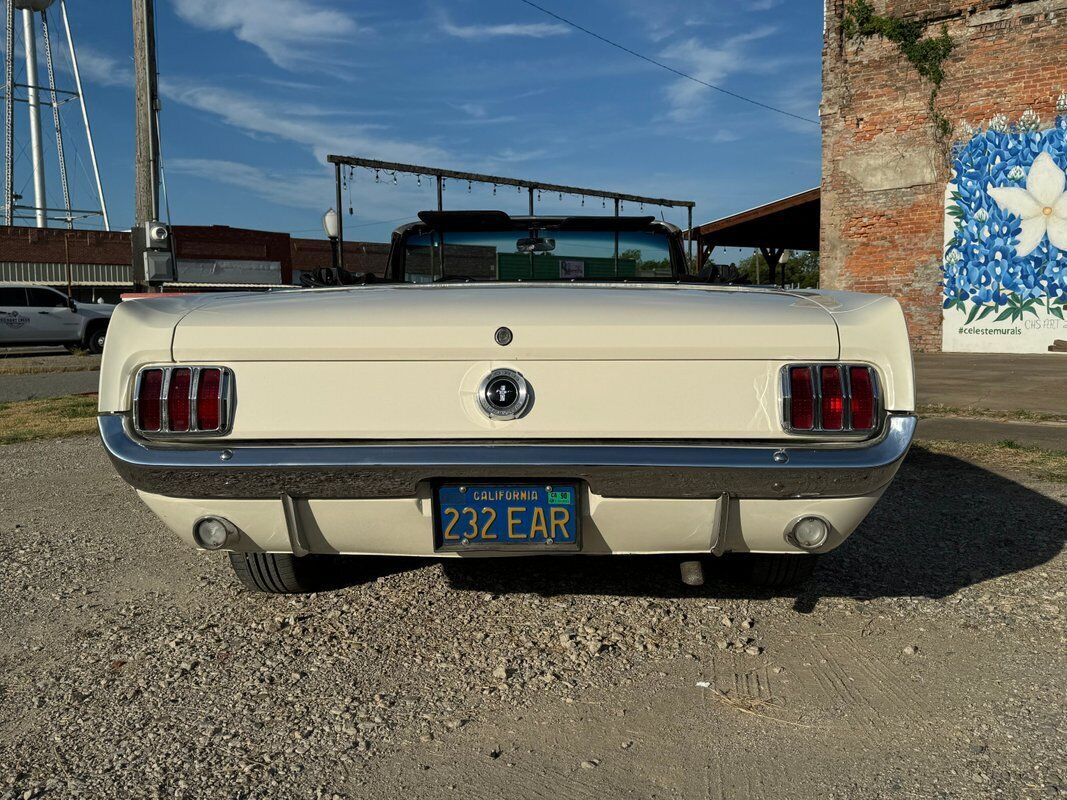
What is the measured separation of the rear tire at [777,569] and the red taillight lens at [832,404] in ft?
2.32

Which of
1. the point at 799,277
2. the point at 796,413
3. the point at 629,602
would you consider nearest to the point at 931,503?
the point at 629,602

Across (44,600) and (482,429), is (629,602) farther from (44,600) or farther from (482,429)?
(44,600)

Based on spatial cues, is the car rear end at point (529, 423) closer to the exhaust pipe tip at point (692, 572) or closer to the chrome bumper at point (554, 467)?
the chrome bumper at point (554, 467)

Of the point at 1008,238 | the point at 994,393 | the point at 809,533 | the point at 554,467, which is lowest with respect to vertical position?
the point at 994,393

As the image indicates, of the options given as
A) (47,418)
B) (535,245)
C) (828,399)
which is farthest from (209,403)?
(47,418)

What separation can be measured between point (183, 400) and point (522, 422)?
3.08 ft

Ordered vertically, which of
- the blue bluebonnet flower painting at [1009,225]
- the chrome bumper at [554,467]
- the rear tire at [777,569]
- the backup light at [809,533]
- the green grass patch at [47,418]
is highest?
the blue bluebonnet flower painting at [1009,225]

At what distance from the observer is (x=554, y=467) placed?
2.32m

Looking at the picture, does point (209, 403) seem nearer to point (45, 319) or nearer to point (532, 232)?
point (532, 232)

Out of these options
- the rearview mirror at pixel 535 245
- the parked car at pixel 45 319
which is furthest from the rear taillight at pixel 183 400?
the parked car at pixel 45 319

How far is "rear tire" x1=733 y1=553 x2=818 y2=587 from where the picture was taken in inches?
117

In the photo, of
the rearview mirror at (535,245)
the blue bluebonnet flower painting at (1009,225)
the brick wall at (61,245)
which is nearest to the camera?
the rearview mirror at (535,245)

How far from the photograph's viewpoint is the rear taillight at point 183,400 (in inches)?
94.8

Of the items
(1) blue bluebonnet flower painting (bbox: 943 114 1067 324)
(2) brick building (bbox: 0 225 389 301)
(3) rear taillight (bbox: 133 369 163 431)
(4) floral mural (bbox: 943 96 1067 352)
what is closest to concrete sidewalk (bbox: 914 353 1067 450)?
(4) floral mural (bbox: 943 96 1067 352)
